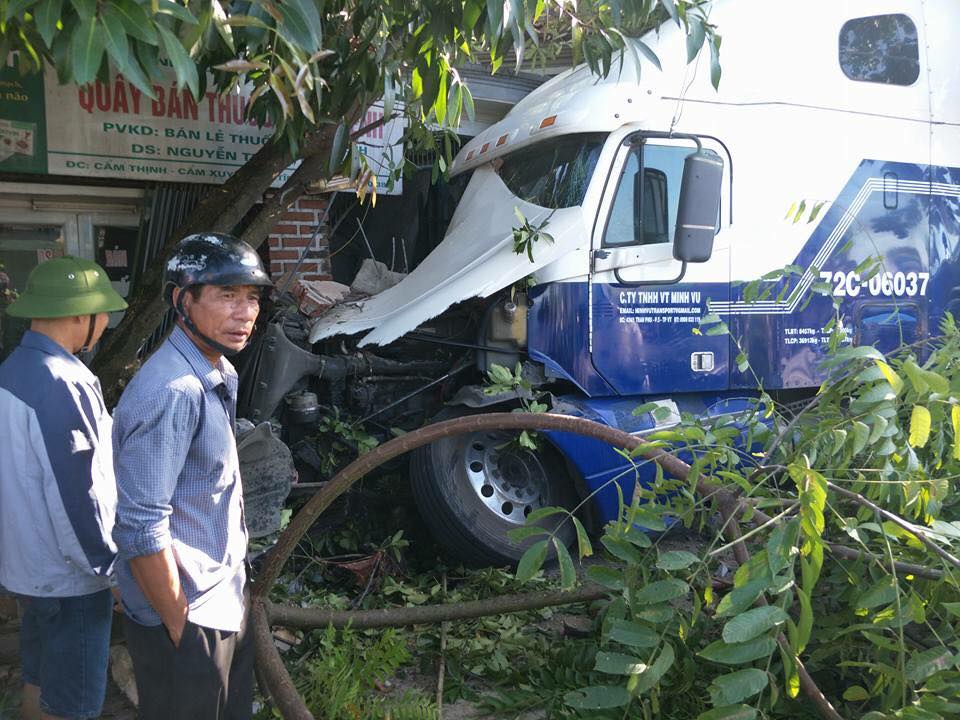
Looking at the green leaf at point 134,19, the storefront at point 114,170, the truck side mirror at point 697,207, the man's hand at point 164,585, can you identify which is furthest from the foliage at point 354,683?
the storefront at point 114,170

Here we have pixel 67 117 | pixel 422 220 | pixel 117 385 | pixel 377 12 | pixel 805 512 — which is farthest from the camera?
pixel 422 220

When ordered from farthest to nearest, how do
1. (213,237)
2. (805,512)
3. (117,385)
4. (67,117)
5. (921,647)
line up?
(67,117), (117,385), (921,647), (213,237), (805,512)

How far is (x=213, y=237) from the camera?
2.27 meters

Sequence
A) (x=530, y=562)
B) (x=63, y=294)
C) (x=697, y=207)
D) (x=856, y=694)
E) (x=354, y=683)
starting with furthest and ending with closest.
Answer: (x=697, y=207)
(x=354, y=683)
(x=63, y=294)
(x=856, y=694)
(x=530, y=562)

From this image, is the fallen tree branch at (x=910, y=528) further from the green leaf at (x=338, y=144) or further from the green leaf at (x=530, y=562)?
the green leaf at (x=338, y=144)

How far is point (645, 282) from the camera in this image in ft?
15.3

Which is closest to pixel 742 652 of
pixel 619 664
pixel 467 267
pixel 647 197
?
pixel 619 664

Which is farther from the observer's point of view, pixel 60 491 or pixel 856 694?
pixel 60 491

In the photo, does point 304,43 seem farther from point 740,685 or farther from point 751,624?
point 740,685

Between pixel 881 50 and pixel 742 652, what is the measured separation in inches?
178

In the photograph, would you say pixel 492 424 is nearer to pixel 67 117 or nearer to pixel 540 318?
pixel 540 318

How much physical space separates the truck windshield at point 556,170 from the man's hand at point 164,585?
318 cm

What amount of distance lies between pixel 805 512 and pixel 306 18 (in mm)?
1828

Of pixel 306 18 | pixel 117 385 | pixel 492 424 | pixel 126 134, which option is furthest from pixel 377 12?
pixel 126 134
